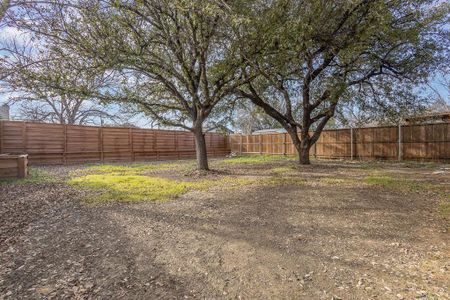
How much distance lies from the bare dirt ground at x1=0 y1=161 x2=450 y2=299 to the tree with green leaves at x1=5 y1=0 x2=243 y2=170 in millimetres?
3494

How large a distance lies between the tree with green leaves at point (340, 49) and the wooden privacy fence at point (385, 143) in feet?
7.12

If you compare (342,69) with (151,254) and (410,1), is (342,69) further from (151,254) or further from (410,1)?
(151,254)

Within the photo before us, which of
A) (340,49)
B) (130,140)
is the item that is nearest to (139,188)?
(340,49)

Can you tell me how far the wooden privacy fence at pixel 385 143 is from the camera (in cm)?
1046

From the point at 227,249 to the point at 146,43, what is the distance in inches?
226

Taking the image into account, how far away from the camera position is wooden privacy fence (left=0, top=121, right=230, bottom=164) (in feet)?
34.5

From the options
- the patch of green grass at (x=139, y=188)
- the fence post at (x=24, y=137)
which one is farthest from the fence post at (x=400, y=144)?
the fence post at (x=24, y=137)

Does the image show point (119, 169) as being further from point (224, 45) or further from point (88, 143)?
point (224, 45)

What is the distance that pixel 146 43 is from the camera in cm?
659

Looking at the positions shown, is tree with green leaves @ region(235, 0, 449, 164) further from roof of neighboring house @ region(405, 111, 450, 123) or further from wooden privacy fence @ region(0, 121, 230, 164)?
wooden privacy fence @ region(0, 121, 230, 164)

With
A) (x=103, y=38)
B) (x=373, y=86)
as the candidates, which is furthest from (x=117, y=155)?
(x=373, y=86)

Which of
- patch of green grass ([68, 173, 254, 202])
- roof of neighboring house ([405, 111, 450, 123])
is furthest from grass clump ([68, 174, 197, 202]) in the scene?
roof of neighboring house ([405, 111, 450, 123])

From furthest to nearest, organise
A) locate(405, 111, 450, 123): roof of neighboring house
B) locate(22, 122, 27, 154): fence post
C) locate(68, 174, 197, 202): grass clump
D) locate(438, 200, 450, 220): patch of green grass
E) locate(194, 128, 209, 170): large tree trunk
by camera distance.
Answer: locate(22, 122, 27, 154): fence post
locate(405, 111, 450, 123): roof of neighboring house
locate(194, 128, 209, 170): large tree trunk
locate(68, 174, 197, 202): grass clump
locate(438, 200, 450, 220): patch of green grass

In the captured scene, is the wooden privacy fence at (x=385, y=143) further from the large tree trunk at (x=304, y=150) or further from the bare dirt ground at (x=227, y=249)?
the bare dirt ground at (x=227, y=249)
